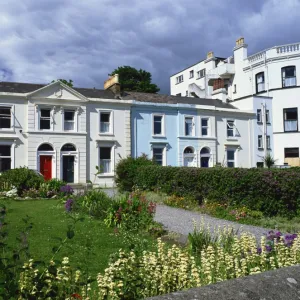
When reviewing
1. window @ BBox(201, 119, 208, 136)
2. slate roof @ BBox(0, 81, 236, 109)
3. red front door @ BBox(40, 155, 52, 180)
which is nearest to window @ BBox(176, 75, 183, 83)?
slate roof @ BBox(0, 81, 236, 109)

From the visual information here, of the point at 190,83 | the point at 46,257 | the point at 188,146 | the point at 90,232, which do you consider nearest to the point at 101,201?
the point at 90,232

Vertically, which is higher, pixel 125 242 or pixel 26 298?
pixel 26 298

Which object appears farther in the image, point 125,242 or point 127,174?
point 127,174

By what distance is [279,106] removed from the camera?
37188 mm

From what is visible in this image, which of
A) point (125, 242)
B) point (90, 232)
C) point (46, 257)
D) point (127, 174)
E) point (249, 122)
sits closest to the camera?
point (46, 257)

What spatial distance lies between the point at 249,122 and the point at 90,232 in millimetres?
29977

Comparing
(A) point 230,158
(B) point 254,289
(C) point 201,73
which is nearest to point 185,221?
(B) point 254,289

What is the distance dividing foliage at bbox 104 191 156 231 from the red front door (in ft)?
59.1

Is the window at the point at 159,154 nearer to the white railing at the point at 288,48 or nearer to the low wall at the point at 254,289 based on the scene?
the white railing at the point at 288,48

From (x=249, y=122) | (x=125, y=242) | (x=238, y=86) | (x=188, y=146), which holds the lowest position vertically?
(x=125, y=242)

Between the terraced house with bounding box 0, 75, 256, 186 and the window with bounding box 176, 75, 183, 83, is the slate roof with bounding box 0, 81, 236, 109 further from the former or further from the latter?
the window with bounding box 176, 75, 183, 83

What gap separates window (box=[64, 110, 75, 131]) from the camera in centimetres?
2847

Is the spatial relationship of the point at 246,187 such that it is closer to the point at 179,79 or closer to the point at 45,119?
the point at 45,119

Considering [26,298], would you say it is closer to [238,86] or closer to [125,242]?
[125,242]
